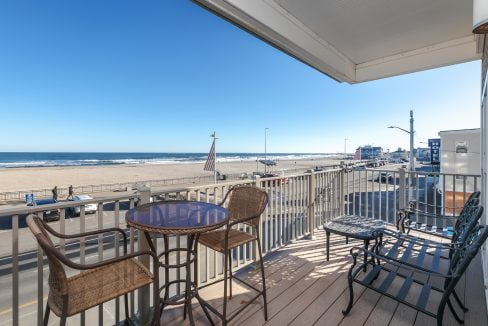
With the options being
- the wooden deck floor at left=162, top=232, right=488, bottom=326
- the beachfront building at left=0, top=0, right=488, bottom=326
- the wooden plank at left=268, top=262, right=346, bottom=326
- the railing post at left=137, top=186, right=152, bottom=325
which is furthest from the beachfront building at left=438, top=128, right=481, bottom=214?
the railing post at left=137, top=186, right=152, bottom=325

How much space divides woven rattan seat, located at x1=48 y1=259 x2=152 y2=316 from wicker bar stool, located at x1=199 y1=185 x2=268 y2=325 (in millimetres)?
532

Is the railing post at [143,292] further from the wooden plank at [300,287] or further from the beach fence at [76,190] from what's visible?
the beach fence at [76,190]

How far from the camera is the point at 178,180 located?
66.2ft

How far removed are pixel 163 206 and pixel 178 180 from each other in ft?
62.8

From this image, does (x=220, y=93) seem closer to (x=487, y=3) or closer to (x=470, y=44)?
(x=470, y=44)

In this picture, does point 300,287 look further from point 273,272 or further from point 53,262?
point 53,262

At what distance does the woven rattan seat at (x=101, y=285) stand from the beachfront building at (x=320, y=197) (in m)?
0.22

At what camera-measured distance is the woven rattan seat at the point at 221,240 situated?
171 centimetres

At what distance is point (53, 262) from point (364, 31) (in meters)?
3.26

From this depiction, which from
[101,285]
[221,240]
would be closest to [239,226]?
[221,240]

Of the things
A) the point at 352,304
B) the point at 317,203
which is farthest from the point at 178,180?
the point at 352,304

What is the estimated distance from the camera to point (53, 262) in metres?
0.98

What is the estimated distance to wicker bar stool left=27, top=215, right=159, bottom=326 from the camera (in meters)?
0.98

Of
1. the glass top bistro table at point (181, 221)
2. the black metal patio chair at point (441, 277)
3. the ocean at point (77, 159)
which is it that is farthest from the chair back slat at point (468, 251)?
the ocean at point (77, 159)
